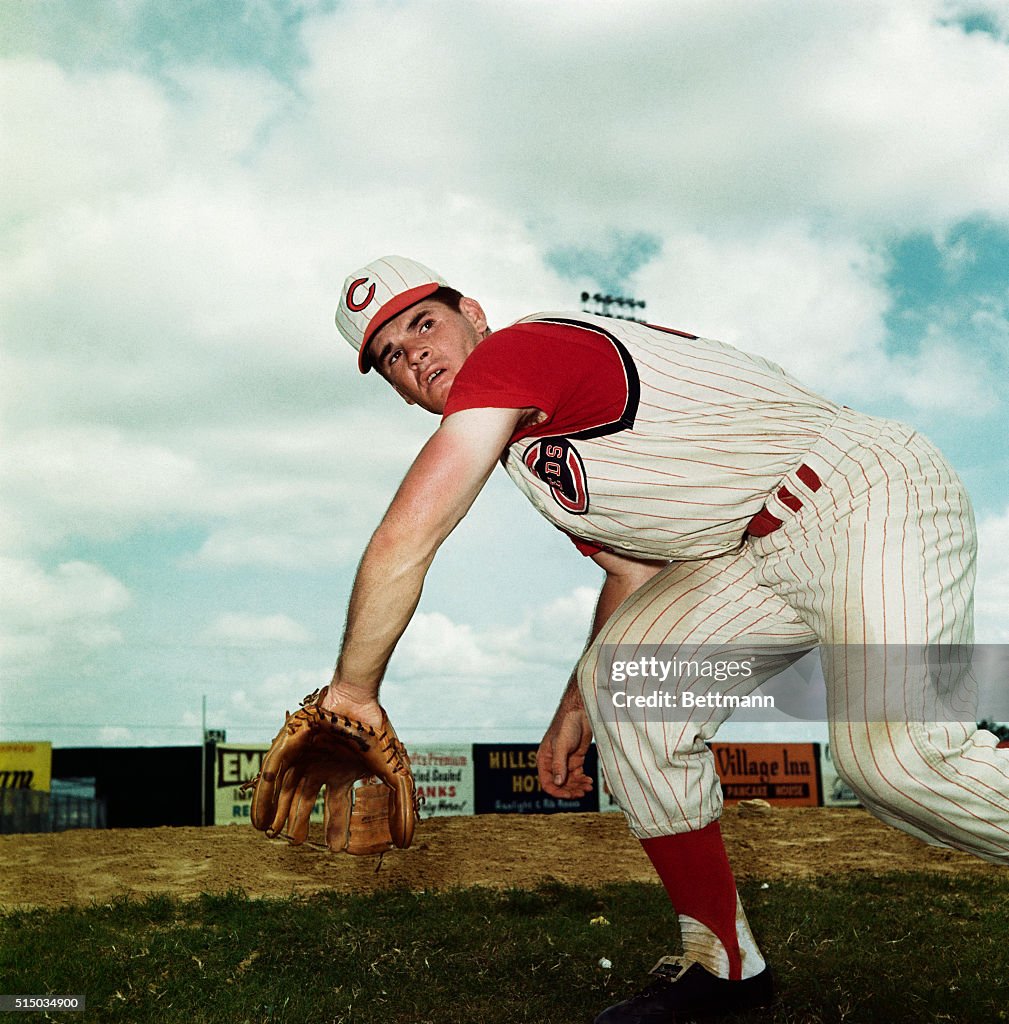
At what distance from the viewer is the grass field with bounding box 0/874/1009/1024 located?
2.83 meters

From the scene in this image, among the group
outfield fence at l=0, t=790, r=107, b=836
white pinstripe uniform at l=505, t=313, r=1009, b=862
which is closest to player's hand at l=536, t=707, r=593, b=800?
white pinstripe uniform at l=505, t=313, r=1009, b=862

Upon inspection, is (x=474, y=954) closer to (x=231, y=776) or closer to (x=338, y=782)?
(x=338, y=782)

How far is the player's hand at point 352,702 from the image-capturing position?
2070mm

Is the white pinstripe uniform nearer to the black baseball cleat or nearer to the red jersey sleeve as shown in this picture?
the red jersey sleeve

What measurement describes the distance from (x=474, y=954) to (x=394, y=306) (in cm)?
216

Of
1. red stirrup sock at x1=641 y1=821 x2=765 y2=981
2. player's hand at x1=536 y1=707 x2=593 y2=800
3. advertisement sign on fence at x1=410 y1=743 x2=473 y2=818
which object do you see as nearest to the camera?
red stirrup sock at x1=641 y1=821 x2=765 y2=981

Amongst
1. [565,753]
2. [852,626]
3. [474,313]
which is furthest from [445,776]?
[852,626]

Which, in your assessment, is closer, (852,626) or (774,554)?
(852,626)

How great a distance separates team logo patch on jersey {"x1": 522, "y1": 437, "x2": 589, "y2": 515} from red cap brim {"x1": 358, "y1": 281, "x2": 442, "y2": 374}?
1.81ft

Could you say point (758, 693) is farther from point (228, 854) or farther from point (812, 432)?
point (228, 854)

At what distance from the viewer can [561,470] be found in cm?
247

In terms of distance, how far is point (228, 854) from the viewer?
18.1ft

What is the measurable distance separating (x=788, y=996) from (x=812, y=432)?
1617mm

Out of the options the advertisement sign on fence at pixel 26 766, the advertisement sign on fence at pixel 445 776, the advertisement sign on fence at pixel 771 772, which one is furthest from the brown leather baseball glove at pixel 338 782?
the advertisement sign on fence at pixel 771 772
